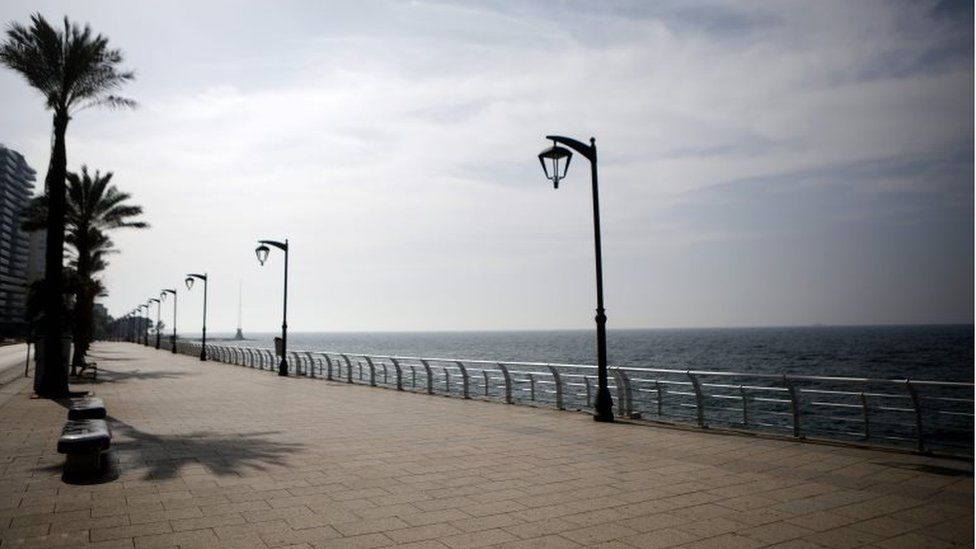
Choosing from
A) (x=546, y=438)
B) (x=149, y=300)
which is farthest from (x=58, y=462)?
(x=149, y=300)

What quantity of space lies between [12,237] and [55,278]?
693 feet

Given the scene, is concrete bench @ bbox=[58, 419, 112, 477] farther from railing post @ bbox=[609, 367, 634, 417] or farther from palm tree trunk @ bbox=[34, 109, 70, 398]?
palm tree trunk @ bbox=[34, 109, 70, 398]

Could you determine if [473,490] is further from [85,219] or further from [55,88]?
[85,219]

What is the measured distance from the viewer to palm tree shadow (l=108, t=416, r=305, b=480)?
7.44m

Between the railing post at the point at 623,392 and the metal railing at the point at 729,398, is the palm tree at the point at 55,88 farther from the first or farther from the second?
the railing post at the point at 623,392

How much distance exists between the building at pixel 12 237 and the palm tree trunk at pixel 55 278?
171m

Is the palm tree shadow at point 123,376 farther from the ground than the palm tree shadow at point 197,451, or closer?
closer

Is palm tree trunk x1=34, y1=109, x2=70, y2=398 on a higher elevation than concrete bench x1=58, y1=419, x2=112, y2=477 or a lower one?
higher

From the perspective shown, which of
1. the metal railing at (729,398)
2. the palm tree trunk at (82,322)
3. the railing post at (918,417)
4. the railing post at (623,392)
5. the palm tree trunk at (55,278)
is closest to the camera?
the railing post at (918,417)

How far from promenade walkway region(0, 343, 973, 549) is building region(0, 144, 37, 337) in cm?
18302

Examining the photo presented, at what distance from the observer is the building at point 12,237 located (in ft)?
515

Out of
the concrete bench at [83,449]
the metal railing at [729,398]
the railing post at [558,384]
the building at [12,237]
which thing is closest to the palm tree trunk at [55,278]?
the metal railing at [729,398]

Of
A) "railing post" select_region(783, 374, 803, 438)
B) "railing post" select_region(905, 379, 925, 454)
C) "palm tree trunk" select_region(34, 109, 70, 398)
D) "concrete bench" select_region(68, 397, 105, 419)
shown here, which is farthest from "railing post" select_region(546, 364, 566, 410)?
"palm tree trunk" select_region(34, 109, 70, 398)

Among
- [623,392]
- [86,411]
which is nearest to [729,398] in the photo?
[623,392]
